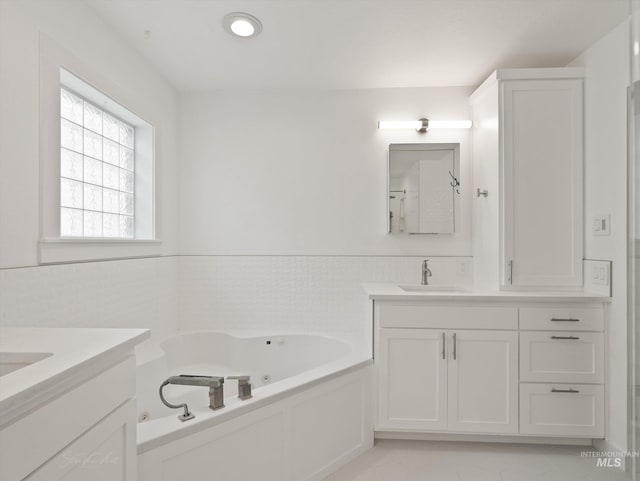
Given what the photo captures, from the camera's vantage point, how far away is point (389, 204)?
8.93 ft

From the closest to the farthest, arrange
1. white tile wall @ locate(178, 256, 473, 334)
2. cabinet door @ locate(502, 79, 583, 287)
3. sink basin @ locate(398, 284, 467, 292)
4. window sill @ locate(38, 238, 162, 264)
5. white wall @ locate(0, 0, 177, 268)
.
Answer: white wall @ locate(0, 0, 177, 268)
window sill @ locate(38, 238, 162, 264)
cabinet door @ locate(502, 79, 583, 287)
sink basin @ locate(398, 284, 467, 292)
white tile wall @ locate(178, 256, 473, 334)

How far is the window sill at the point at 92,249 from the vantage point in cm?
154

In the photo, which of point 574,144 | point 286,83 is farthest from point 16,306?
point 574,144

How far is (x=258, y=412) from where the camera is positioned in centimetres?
156

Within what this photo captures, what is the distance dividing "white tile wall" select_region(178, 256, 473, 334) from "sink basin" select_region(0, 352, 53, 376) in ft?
6.20

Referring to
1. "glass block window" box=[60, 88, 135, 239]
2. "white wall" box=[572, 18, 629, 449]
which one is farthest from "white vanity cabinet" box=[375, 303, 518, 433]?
"glass block window" box=[60, 88, 135, 239]

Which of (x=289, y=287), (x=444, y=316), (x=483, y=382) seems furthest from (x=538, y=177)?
(x=289, y=287)

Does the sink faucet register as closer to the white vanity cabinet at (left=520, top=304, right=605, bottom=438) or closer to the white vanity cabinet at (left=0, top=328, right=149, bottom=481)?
the white vanity cabinet at (left=520, top=304, right=605, bottom=438)

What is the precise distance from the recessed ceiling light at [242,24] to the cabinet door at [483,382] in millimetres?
2119

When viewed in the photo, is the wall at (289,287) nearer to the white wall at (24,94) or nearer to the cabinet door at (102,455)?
the white wall at (24,94)

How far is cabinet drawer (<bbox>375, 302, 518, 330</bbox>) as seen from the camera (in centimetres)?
208

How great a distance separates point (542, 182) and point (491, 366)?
1.20 metres

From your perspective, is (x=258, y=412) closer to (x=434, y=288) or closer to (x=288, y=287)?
(x=288, y=287)

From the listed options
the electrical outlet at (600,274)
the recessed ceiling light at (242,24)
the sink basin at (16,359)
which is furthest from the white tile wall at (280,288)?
the sink basin at (16,359)
